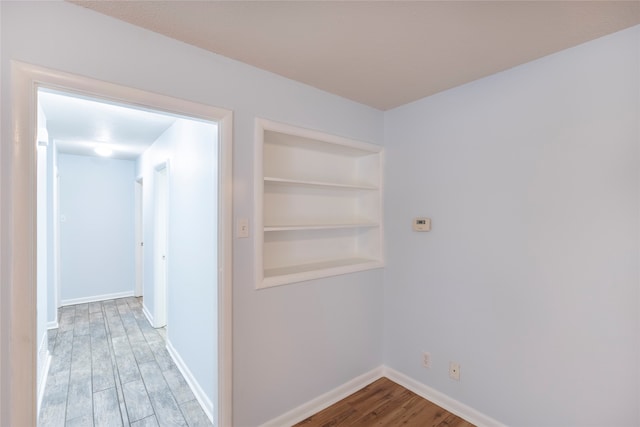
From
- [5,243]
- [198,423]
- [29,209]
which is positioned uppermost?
[29,209]

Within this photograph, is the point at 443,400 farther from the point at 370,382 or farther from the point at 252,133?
the point at 252,133

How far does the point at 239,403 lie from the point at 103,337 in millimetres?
2703

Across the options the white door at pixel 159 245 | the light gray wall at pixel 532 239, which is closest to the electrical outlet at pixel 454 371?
the light gray wall at pixel 532 239

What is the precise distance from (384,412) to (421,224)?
1.45 metres

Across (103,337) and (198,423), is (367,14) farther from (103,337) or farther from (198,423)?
(103,337)

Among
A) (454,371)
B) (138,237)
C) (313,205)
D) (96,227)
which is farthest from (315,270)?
(96,227)

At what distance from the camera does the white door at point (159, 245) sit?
371 centimetres

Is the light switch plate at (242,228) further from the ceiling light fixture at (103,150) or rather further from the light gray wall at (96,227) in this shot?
the light gray wall at (96,227)

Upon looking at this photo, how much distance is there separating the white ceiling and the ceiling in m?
1.01

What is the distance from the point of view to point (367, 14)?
53.9 inches

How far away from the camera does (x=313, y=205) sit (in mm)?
2600

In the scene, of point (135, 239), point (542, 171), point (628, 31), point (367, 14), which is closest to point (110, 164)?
point (135, 239)

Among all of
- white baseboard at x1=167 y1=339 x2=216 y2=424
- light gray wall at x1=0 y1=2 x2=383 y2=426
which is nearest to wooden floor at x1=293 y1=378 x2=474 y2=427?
light gray wall at x1=0 y1=2 x2=383 y2=426

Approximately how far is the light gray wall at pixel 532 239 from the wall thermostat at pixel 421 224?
2.5 inches
